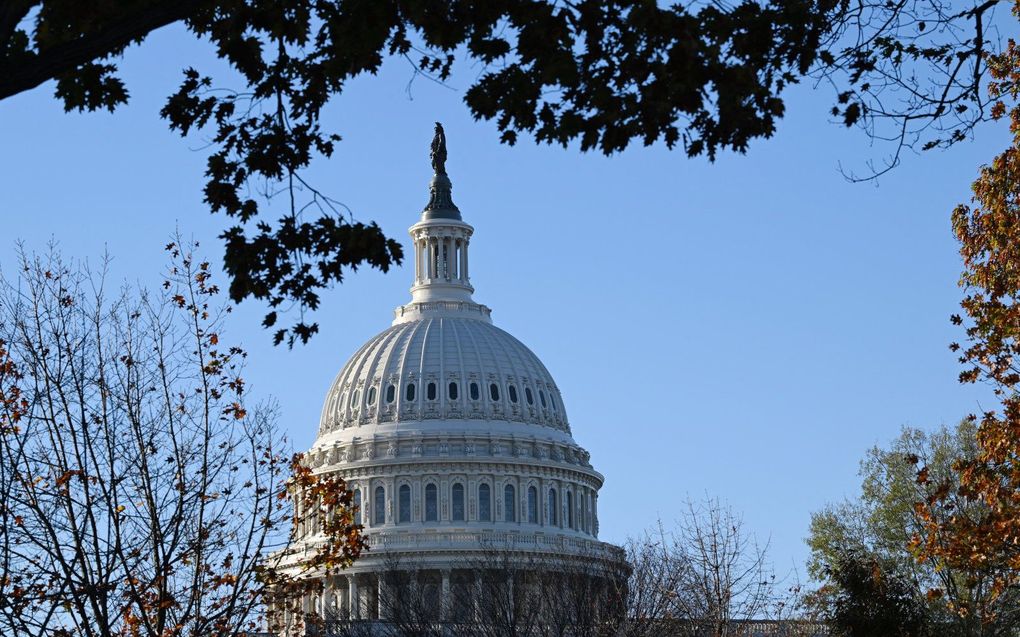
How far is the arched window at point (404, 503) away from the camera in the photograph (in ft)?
464

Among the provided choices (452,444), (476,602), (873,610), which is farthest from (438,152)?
(873,610)

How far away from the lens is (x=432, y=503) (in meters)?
142

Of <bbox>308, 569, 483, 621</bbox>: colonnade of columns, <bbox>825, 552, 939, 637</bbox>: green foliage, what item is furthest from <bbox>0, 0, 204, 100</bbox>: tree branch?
<bbox>308, 569, 483, 621</bbox>: colonnade of columns

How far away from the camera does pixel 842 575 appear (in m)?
43.0

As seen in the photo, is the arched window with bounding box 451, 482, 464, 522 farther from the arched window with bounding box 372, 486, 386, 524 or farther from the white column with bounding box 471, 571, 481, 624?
the white column with bounding box 471, 571, 481, 624

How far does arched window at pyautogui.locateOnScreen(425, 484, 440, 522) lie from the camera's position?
141500 mm

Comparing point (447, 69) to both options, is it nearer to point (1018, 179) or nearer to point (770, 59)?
point (770, 59)

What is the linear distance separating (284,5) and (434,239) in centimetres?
14269

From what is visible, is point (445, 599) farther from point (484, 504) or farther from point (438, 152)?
point (438, 152)

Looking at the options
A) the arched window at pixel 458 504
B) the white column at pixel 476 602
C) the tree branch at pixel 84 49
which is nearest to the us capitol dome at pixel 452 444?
the arched window at pixel 458 504

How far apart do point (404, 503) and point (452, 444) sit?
581 cm

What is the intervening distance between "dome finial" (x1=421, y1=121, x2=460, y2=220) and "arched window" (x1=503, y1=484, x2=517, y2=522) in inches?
Answer: 1049

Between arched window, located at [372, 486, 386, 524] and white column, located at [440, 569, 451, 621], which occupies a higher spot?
arched window, located at [372, 486, 386, 524]

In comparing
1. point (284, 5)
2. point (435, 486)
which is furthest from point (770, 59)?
point (435, 486)
